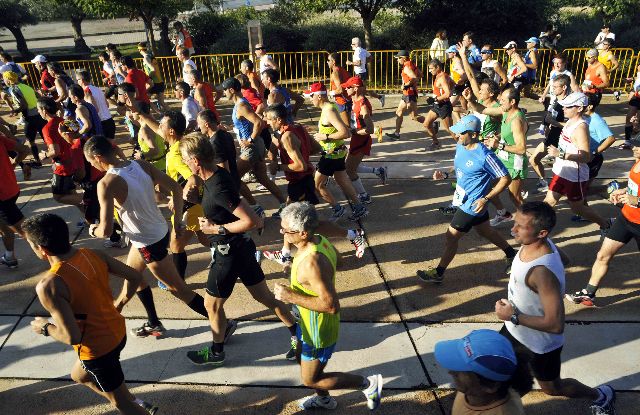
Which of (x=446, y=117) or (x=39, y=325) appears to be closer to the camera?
(x=39, y=325)

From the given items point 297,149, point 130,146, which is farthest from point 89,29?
point 297,149

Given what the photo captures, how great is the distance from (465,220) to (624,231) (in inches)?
52.5

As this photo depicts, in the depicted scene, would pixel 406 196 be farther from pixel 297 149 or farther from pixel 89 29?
pixel 89 29

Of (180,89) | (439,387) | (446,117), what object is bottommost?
(439,387)

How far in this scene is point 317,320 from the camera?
346 centimetres

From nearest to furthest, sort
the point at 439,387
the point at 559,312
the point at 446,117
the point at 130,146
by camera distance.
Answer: the point at 559,312 → the point at 439,387 → the point at 446,117 → the point at 130,146

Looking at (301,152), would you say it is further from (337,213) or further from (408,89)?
(408,89)

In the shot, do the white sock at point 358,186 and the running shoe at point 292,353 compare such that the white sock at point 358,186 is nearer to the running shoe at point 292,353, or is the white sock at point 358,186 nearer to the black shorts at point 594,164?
the black shorts at point 594,164

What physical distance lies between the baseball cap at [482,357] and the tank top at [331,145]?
427cm

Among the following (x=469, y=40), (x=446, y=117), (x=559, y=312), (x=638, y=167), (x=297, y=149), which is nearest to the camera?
(x=559, y=312)

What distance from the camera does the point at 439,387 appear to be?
4.21 metres

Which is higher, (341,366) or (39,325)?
(39,325)

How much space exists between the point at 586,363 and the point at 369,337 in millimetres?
1761

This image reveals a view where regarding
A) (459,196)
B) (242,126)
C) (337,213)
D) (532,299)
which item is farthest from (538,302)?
(242,126)
